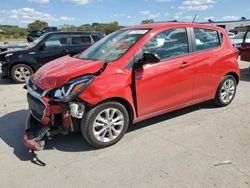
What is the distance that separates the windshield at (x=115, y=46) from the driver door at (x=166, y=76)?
0.29 m

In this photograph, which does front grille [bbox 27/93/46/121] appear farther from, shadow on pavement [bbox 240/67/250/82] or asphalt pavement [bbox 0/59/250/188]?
shadow on pavement [bbox 240/67/250/82]

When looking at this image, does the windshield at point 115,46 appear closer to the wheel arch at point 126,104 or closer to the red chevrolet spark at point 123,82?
the red chevrolet spark at point 123,82

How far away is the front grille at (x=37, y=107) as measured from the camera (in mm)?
4086

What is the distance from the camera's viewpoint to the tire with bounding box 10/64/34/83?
956 cm

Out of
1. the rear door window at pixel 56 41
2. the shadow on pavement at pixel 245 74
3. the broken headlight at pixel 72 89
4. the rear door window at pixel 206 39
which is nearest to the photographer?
the broken headlight at pixel 72 89

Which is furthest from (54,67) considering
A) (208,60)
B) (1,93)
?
(1,93)

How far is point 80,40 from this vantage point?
10.6 meters

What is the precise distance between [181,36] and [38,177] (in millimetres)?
3318

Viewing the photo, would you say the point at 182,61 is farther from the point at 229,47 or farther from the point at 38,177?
the point at 38,177

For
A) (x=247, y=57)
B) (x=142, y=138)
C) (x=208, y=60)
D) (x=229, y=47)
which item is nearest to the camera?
(x=142, y=138)

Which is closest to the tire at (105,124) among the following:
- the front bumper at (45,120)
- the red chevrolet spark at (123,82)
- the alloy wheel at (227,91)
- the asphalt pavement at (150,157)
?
the red chevrolet spark at (123,82)

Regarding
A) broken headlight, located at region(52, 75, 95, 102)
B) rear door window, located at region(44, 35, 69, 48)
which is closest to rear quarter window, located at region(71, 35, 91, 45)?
rear door window, located at region(44, 35, 69, 48)

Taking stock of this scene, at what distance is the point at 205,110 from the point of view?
5.89 metres

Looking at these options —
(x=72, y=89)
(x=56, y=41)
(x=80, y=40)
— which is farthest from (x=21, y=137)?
(x=80, y=40)
